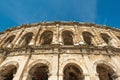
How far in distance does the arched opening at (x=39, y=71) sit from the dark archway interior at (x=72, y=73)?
1.58m

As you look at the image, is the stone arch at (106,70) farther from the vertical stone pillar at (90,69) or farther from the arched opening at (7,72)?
the arched opening at (7,72)

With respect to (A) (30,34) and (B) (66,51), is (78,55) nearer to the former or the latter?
(B) (66,51)

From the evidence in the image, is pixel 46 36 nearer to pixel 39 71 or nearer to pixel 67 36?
pixel 67 36

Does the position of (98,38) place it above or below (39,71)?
above

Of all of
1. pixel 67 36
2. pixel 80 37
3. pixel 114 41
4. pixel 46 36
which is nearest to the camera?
pixel 80 37

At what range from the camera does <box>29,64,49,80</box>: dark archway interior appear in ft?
49.7

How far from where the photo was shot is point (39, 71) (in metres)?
16.3

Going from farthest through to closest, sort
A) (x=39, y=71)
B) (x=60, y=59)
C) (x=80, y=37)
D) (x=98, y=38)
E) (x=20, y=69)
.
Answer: (x=98, y=38) < (x=80, y=37) < (x=39, y=71) < (x=60, y=59) < (x=20, y=69)

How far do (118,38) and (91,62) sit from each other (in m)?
7.40

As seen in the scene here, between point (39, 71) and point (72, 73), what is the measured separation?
282 cm

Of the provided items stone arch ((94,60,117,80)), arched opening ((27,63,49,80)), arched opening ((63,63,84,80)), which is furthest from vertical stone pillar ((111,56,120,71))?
arched opening ((27,63,49,80))

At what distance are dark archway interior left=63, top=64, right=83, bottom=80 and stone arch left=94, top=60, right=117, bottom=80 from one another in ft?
5.35

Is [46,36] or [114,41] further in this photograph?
[46,36]

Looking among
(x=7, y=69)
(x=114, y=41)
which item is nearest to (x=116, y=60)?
(x=114, y=41)
